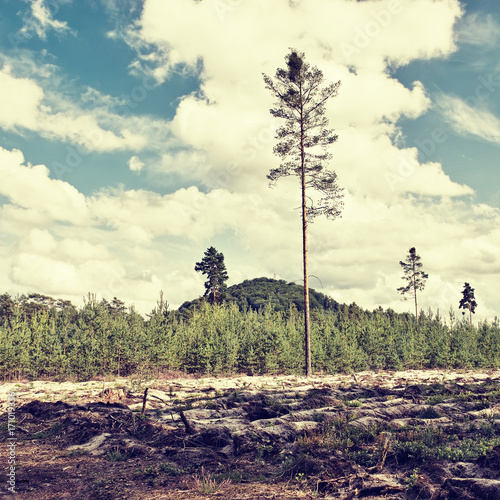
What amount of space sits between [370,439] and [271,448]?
251cm

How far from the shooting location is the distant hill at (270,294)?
89463mm

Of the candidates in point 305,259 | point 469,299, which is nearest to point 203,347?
point 305,259

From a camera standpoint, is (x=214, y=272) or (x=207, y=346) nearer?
(x=207, y=346)

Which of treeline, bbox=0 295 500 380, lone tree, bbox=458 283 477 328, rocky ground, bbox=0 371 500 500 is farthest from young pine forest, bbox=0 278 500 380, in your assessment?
lone tree, bbox=458 283 477 328

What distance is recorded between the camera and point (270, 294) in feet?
294

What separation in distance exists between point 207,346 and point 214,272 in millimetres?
27081

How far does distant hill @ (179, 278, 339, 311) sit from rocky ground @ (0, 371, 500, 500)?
6697 centimetres

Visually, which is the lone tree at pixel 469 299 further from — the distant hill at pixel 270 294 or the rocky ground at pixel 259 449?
the rocky ground at pixel 259 449

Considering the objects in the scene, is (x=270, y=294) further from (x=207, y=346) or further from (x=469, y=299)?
(x=207, y=346)

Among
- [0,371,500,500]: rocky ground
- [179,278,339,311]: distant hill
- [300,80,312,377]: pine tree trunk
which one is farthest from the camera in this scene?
[179,278,339,311]: distant hill

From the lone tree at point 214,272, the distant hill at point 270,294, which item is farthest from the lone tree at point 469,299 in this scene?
the lone tree at point 214,272

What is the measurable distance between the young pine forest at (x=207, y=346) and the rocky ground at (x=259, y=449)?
10.7 meters

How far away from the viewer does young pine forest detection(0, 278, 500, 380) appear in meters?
25.8

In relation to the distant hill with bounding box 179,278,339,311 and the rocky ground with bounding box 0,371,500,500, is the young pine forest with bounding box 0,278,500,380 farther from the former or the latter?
the distant hill with bounding box 179,278,339,311
